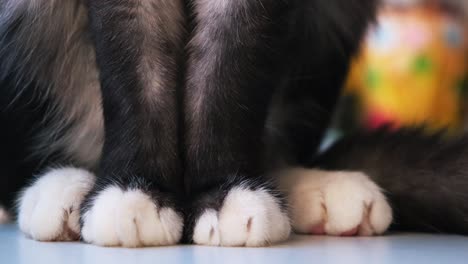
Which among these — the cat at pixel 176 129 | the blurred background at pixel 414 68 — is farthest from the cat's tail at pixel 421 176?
the blurred background at pixel 414 68

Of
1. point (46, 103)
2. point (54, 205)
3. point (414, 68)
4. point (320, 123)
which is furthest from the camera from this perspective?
point (414, 68)

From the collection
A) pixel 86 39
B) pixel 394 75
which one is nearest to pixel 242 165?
pixel 86 39

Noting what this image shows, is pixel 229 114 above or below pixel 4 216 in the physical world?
above

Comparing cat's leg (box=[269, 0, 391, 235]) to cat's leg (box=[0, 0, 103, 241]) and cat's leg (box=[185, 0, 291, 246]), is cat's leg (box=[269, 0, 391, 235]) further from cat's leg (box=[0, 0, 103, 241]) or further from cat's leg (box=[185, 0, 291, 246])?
cat's leg (box=[0, 0, 103, 241])

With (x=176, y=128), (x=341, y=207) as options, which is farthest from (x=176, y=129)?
(x=341, y=207)

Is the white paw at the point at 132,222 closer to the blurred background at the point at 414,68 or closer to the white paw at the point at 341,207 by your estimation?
the white paw at the point at 341,207

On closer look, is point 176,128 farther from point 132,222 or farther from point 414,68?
point 414,68

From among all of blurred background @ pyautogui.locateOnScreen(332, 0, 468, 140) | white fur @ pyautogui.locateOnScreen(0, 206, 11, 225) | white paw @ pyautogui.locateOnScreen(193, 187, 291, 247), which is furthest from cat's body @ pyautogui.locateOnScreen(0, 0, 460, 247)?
blurred background @ pyautogui.locateOnScreen(332, 0, 468, 140)

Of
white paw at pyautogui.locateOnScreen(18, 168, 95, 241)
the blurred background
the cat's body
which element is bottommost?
the blurred background
